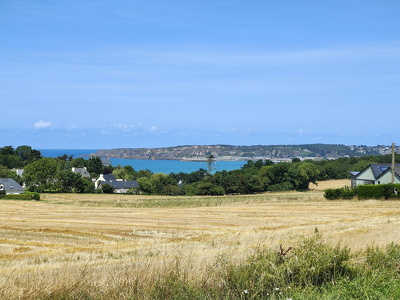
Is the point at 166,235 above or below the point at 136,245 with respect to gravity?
below

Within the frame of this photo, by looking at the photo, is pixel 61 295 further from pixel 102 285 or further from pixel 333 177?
pixel 333 177

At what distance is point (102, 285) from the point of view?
8.01 meters

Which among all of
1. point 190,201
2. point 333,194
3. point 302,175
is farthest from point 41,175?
point 333,194

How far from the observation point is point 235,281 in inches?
328

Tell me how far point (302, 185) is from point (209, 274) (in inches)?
4151

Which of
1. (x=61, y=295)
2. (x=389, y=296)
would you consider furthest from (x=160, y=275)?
(x=389, y=296)

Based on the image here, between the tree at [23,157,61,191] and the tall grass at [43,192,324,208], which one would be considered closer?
the tall grass at [43,192,324,208]

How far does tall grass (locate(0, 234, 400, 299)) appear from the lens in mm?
7678

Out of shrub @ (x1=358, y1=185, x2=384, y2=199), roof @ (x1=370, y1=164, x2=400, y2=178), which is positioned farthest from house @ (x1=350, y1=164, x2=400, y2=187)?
shrub @ (x1=358, y1=185, x2=384, y2=199)

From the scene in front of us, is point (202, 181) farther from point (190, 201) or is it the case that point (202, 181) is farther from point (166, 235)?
point (166, 235)

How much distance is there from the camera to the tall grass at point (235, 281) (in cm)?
768

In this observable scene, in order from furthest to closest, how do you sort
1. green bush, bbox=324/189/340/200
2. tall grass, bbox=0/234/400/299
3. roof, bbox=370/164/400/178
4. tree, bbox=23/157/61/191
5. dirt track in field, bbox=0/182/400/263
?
1. tree, bbox=23/157/61/191
2. roof, bbox=370/164/400/178
3. green bush, bbox=324/189/340/200
4. dirt track in field, bbox=0/182/400/263
5. tall grass, bbox=0/234/400/299

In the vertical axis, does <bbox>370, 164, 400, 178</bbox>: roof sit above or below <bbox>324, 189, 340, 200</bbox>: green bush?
above

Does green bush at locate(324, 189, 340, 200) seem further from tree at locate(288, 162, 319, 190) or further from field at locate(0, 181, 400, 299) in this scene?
tree at locate(288, 162, 319, 190)
